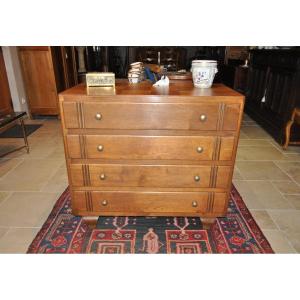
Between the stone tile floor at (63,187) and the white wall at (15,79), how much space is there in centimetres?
134

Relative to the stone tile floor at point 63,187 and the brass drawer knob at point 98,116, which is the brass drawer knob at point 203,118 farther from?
the stone tile floor at point 63,187

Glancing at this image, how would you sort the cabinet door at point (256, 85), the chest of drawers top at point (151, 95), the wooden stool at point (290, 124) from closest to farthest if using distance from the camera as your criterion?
the chest of drawers top at point (151, 95) → the wooden stool at point (290, 124) → the cabinet door at point (256, 85)

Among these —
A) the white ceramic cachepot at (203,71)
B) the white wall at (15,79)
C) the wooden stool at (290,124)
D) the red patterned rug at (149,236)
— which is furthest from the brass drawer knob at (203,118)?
the white wall at (15,79)

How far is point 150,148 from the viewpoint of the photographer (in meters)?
1.53

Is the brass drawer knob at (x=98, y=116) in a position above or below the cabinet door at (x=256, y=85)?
above

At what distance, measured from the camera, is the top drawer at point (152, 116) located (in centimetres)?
141

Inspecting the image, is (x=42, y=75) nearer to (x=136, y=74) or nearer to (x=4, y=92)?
(x=4, y=92)

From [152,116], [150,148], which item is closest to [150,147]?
[150,148]

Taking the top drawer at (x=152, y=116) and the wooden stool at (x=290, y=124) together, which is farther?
the wooden stool at (x=290, y=124)

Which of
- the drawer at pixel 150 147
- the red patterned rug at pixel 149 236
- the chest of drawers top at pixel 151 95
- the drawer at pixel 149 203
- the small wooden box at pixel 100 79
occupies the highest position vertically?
the small wooden box at pixel 100 79

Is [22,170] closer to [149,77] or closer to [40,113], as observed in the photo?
[149,77]

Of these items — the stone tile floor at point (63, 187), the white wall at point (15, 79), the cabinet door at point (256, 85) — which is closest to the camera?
the stone tile floor at point (63, 187)
